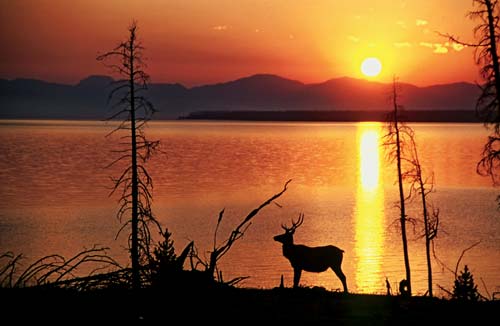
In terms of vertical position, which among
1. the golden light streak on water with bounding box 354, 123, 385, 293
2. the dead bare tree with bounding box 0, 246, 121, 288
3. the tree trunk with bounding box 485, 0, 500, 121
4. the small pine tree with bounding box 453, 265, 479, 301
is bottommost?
the golden light streak on water with bounding box 354, 123, 385, 293

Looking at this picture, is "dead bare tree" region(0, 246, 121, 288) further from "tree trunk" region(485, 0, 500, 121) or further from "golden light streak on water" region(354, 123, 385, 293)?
"golden light streak on water" region(354, 123, 385, 293)

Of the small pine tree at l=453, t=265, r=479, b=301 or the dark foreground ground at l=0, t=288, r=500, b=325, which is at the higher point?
the dark foreground ground at l=0, t=288, r=500, b=325

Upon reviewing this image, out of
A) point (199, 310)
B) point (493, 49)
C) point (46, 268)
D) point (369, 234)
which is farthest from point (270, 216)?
point (199, 310)

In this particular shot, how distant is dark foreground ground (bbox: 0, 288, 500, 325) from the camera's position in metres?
4.33

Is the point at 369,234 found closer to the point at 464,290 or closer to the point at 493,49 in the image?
the point at 493,49

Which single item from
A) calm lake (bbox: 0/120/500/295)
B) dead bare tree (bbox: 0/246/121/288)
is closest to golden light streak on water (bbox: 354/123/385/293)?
calm lake (bbox: 0/120/500/295)

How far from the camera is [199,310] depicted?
475 cm

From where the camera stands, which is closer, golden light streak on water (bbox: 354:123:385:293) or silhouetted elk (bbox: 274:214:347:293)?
silhouetted elk (bbox: 274:214:347:293)

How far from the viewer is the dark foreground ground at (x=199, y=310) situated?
14.2 ft

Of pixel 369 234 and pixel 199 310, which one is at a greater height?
pixel 199 310

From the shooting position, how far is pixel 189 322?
4.54 meters

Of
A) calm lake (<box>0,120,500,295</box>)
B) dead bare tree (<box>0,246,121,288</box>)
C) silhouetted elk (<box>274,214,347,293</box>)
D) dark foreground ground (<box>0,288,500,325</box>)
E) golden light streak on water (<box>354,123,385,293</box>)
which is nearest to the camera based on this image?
dark foreground ground (<box>0,288,500,325</box>)

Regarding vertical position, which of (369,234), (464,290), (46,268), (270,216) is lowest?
(369,234)

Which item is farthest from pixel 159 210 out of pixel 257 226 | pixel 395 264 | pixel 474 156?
pixel 474 156
